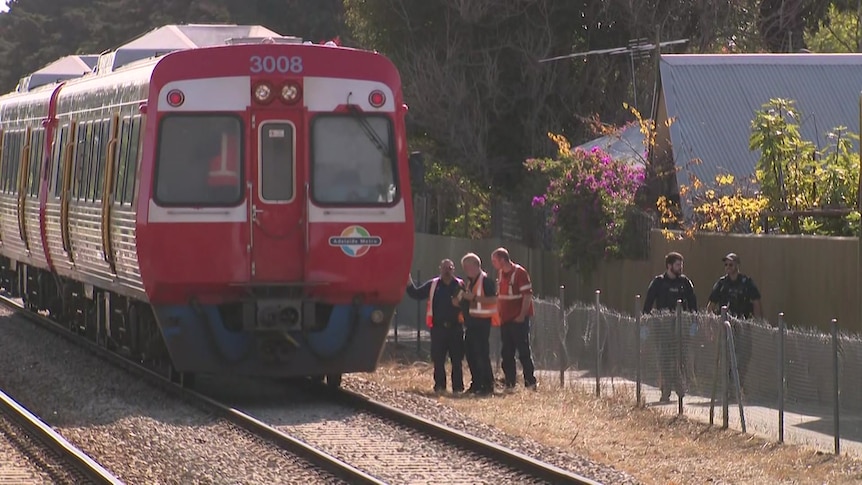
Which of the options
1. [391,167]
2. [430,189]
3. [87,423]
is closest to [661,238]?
[391,167]

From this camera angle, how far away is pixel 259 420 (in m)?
14.3

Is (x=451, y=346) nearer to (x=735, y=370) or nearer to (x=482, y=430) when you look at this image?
(x=482, y=430)

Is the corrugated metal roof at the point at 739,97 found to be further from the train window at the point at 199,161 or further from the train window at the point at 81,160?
the train window at the point at 199,161

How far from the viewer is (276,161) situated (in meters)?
15.2

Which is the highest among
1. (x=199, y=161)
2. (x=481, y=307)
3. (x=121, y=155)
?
(x=121, y=155)

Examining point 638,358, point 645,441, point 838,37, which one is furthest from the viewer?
point 838,37

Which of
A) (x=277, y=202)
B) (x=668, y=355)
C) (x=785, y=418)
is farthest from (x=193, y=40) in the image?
(x=785, y=418)

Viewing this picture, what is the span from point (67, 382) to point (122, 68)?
11.5 feet

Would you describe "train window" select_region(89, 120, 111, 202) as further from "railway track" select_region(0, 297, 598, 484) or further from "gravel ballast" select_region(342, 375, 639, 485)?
"gravel ballast" select_region(342, 375, 639, 485)

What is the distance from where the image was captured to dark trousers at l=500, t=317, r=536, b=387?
1698cm

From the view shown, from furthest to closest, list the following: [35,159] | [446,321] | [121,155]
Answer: [35,159]
[446,321]
[121,155]

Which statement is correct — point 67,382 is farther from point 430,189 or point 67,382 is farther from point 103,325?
point 430,189

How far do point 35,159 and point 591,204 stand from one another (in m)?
7.67

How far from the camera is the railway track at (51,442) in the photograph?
11203 mm
